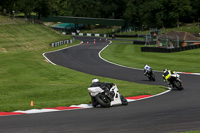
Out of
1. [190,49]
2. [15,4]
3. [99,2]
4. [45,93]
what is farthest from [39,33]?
[99,2]

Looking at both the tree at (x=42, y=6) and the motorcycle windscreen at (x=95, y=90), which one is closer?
the motorcycle windscreen at (x=95, y=90)

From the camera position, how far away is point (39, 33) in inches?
3536

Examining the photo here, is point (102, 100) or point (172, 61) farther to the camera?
point (172, 61)

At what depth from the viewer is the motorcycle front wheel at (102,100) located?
1636cm

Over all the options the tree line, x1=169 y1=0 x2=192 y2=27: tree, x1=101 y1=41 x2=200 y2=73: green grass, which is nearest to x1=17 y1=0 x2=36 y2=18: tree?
the tree line

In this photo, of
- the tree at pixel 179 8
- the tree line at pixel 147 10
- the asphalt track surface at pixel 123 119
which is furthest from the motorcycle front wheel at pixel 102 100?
the tree at pixel 179 8

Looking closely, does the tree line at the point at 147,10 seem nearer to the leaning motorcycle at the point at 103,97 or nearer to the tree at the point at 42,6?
the tree at the point at 42,6

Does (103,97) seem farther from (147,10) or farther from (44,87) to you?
(147,10)

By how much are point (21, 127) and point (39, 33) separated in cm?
7866

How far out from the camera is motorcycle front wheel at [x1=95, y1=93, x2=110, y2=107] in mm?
16359

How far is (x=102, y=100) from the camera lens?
54.0ft

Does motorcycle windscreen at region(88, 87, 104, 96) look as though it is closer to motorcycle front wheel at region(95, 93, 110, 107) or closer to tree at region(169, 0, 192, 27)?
motorcycle front wheel at region(95, 93, 110, 107)

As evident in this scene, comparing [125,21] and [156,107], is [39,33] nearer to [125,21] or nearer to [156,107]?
[125,21]

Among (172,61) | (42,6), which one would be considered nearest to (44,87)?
(172,61)
